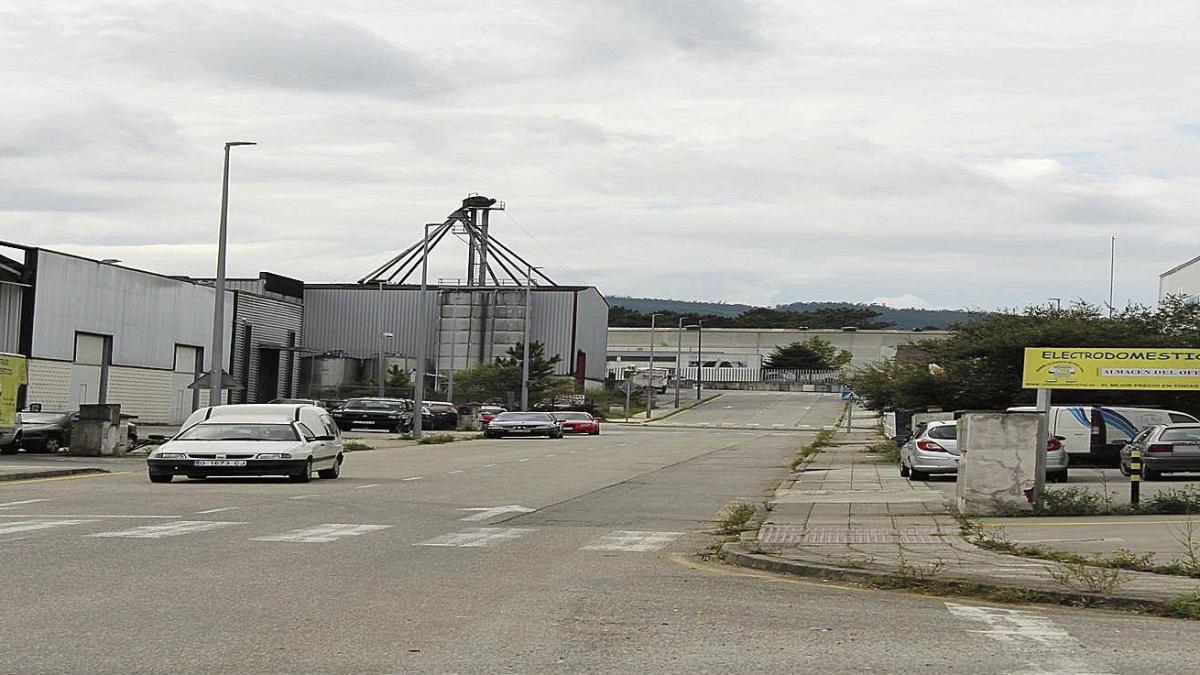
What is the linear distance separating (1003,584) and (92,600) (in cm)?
675

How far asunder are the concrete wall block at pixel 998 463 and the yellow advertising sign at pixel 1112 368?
1.88m

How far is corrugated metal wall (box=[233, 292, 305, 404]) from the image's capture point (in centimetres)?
8244

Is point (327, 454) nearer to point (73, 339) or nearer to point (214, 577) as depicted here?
point (214, 577)

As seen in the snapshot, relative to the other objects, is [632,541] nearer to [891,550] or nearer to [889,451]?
[891,550]

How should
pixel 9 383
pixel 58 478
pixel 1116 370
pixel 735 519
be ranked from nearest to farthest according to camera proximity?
pixel 735 519
pixel 1116 370
pixel 58 478
pixel 9 383

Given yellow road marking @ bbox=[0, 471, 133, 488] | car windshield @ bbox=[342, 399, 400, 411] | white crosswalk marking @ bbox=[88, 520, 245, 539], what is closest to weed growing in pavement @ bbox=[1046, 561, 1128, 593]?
white crosswalk marking @ bbox=[88, 520, 245, 539]

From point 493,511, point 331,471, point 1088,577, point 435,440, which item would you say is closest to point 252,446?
point 331,471

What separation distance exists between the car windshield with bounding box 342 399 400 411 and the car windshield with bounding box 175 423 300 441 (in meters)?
35.1

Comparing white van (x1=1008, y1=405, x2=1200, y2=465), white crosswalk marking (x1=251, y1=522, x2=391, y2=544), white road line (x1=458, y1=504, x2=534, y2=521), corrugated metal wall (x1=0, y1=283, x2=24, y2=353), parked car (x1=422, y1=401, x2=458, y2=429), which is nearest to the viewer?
white crosswalk marking (x1=251, y1=522, x2=391, y2=544)

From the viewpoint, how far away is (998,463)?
65.6ft

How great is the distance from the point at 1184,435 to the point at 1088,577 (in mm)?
19306

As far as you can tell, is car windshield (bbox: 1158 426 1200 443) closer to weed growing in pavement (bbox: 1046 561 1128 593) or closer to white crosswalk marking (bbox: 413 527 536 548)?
white crosswalk marking (bbox: 413 527 536 548)

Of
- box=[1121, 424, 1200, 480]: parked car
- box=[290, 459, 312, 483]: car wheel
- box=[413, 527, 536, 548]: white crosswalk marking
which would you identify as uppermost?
box=[1121, 424, 1200, 480]: parked car

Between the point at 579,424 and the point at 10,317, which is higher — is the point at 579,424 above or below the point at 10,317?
below
